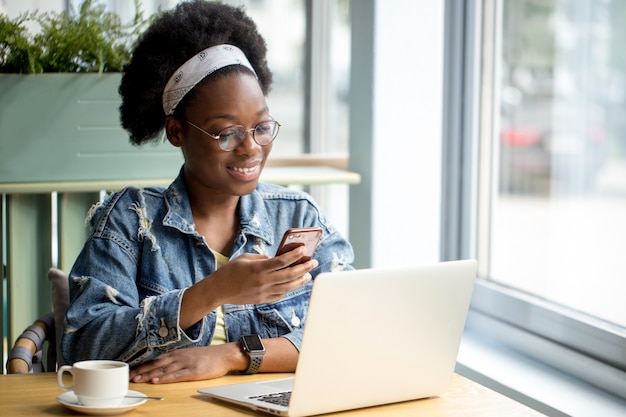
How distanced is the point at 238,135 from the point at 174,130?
→ 182mm

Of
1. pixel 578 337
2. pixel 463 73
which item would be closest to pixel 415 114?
pixel 463 73

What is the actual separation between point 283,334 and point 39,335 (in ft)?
1.84

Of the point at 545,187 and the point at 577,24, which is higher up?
the point at 577,24

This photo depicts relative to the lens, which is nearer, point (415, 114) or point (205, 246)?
point (205, 246)

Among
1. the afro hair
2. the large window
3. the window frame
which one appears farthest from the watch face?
the window frame

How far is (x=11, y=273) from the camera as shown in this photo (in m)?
2.41

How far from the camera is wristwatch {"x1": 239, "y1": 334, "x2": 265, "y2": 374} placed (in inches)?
69.2

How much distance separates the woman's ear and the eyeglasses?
8 cm

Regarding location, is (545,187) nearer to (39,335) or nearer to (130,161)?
(130,161)

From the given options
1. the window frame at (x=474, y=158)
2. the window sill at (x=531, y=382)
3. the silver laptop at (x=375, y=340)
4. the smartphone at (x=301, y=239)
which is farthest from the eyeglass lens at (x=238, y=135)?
the window frame at (x=474, y=158)

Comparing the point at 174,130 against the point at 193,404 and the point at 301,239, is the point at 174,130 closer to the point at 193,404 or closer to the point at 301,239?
the point at 301,239

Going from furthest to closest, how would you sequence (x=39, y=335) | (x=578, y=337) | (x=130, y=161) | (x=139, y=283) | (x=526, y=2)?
1. (x=526, y=2)
2. (x=130, y=161)
3. (x=578, y=337)
4. (x=39, y=335)
5. (x=139, y=283)

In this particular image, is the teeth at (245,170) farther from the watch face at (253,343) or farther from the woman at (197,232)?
the watch face at (253,343)

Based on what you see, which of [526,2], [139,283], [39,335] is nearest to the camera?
[139,283]
